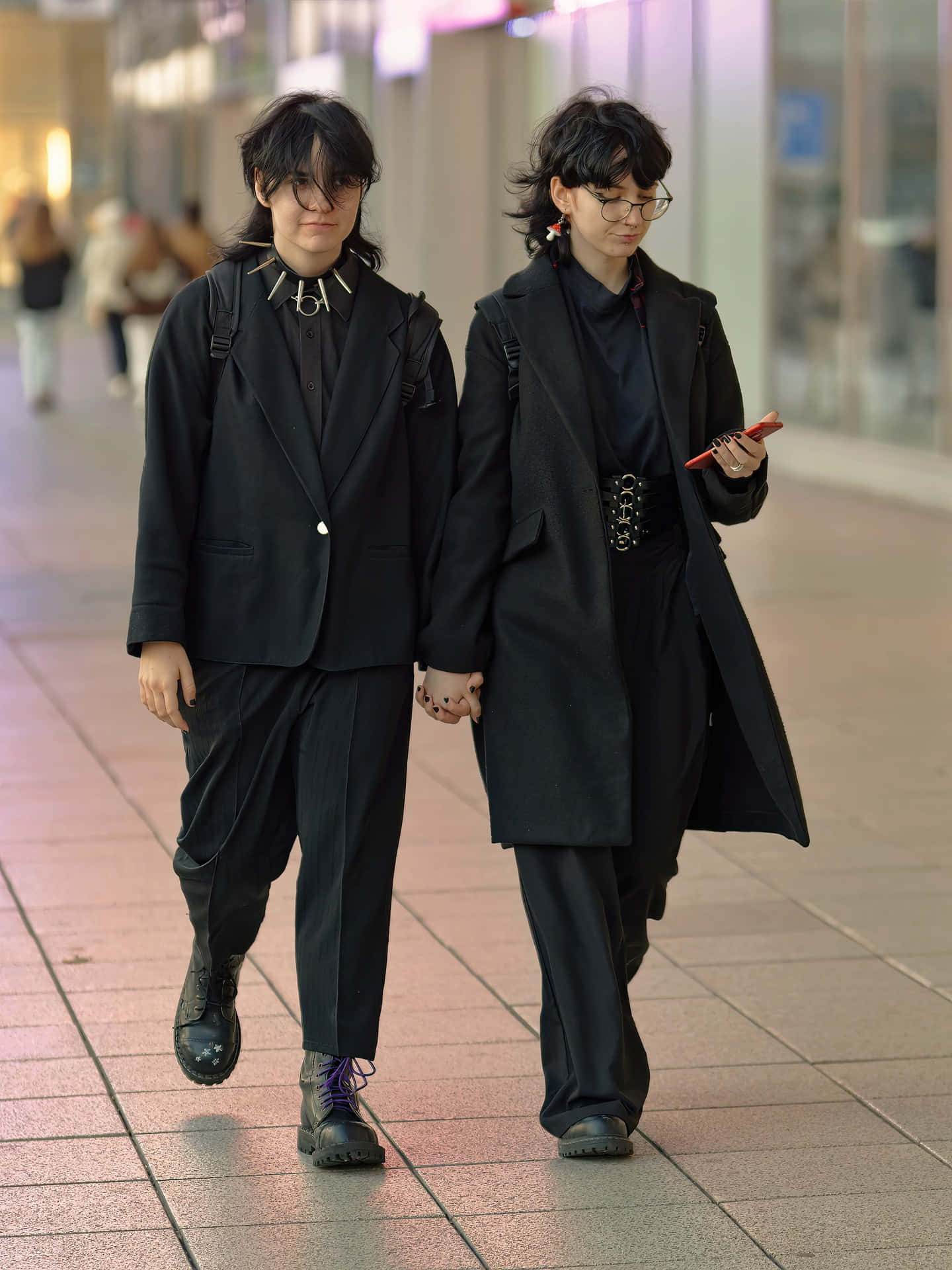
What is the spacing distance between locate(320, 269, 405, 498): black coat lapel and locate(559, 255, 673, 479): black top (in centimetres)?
33

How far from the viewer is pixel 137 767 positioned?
6.93 m

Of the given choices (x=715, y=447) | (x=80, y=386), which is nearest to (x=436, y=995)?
(x=715, y=447)

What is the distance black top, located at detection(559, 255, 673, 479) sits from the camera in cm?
376

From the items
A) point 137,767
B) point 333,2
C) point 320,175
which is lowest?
point 137,767

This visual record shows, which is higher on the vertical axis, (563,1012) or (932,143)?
(932,143)

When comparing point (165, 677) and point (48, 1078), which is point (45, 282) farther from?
point (165, 677)

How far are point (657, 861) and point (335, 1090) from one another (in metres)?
0.71

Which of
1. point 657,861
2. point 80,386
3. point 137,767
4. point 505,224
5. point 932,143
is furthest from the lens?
point 80,386

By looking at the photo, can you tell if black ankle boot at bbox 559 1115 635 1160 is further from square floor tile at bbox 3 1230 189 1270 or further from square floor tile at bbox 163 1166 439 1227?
square floor tile at bbox 3 1230 189 1270

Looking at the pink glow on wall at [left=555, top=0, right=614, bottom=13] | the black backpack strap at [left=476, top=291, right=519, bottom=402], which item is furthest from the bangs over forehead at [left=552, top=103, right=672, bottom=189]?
the pink glow on wall at [left=555, top=0, right=614, bottom=13]

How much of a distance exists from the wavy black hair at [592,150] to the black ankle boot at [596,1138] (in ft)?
5.08

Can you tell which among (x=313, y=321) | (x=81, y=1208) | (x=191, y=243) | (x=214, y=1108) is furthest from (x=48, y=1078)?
(x=191, y=243)

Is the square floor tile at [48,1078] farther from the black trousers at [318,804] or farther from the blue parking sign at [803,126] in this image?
the blue parking sign at [803,126]

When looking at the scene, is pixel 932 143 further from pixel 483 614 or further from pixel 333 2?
pixel 333 2
